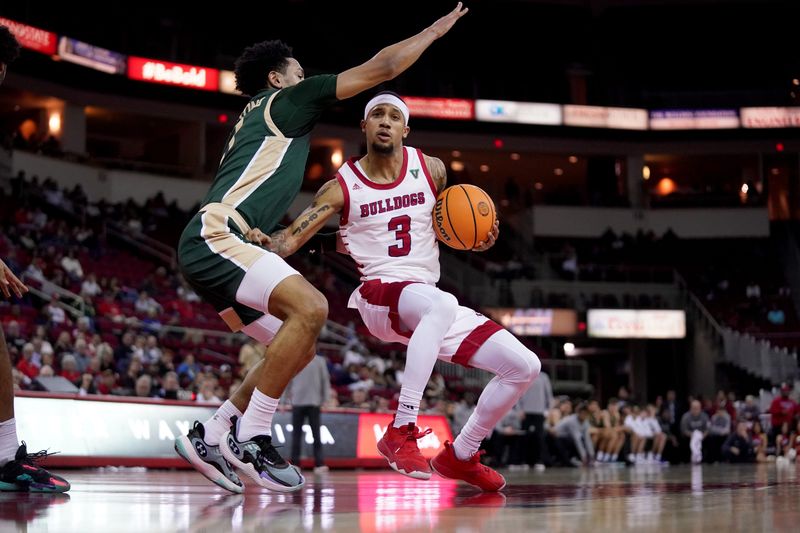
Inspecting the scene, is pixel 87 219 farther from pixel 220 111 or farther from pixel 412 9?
pixel 412 9

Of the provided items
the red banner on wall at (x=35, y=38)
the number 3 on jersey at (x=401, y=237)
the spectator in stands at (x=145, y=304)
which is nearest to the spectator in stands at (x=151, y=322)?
the spectator in stands at (x=145, y=304)

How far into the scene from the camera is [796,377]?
84.2 feet

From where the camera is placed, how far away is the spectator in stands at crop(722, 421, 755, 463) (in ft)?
61.0

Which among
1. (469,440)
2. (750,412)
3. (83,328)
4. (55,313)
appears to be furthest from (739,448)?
(469,440)

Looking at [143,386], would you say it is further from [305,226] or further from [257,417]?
[257,417]

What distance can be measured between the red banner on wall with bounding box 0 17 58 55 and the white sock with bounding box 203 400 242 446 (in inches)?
859

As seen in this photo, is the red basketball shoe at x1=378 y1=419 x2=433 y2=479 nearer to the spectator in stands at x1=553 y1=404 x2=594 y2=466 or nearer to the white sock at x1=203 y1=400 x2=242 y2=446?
the white sock at x1=203 y1=400 x2=242 y2=446

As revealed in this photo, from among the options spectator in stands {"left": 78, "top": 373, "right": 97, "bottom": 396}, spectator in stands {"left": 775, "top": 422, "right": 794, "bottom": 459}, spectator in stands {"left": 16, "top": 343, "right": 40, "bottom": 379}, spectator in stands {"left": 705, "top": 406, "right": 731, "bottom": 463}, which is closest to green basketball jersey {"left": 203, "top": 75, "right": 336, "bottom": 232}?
spectator in stands {"left": 78, "top": 373, "right": 97, "bottom": 396}

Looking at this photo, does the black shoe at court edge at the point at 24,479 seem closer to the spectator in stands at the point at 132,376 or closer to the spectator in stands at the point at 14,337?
the spectator in stands at the point at 132,376

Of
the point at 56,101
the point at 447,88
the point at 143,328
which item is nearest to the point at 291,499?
the point at 143,328

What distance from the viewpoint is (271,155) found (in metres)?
4.97

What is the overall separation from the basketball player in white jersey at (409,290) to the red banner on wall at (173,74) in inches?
920

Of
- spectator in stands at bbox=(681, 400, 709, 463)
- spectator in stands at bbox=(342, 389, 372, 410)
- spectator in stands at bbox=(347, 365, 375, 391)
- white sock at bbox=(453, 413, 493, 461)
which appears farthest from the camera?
spectator in stands at bbox=(681, 400, 709, 463)

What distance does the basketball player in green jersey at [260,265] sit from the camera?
455 cm
